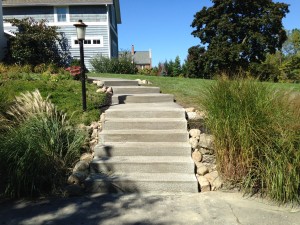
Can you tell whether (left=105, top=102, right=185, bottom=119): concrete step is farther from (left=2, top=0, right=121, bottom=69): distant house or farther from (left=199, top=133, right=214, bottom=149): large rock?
(left=2, top=0, right=121, bottom=69): distant house

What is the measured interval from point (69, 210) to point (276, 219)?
247 cm

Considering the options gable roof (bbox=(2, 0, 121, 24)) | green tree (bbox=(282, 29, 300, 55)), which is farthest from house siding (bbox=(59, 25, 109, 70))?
green tree (bbox=(282, 29, 300, 55))

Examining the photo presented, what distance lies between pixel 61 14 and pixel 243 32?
14.7 m

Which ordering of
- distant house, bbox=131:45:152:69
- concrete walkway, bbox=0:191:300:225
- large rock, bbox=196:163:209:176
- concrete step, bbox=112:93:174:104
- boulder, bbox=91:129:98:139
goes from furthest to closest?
distant house, bbox=131:45:152:69, concrete step, bbox=112:93:174:104, boulder, bbox=91:129:98:139, large rock, bbox=196:163:209:176, concrete walkway, bbox=0:191:300:225

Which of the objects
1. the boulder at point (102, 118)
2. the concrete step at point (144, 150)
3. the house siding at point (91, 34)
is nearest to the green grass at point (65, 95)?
the boulder at point (102, 118)

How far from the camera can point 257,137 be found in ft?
14.9

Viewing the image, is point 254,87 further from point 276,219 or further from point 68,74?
point 68,74

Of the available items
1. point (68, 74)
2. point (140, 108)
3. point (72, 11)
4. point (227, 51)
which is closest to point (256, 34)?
point (227, 51)

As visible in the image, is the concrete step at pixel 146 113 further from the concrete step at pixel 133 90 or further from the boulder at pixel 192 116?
the concrete step at pixel 133 90

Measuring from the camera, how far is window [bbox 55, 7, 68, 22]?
23.0 metres

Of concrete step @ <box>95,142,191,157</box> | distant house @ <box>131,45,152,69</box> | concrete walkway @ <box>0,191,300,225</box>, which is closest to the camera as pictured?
concrete walkway @ <box>0,191,300,225</box>

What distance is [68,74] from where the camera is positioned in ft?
32.5

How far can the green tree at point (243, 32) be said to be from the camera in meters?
26.8

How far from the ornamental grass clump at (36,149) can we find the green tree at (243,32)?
22.5 meters
